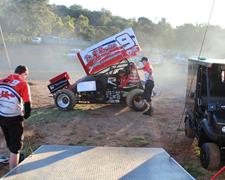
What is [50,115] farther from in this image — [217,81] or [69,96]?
[217,81]

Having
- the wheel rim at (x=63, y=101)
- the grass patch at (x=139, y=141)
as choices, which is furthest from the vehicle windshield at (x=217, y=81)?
the wheel rim at (x=63, y=101)

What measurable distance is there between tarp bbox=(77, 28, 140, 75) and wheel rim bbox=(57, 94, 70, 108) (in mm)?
1180

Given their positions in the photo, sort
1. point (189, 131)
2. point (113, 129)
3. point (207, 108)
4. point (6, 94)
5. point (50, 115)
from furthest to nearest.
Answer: point (50, 115) → point (113, 129) → point (189, 131) → point (207, 108) → point (6, 94)

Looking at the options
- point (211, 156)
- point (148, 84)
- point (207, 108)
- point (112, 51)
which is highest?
point (112, 51)

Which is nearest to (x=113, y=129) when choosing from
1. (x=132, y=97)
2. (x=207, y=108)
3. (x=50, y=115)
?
(x=132, y=97)

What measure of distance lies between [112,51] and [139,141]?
467 centimetres

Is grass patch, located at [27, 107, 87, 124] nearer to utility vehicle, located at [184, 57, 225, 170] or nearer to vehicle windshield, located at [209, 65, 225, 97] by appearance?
utility vehicle, located at [184, 57, 225, 170]

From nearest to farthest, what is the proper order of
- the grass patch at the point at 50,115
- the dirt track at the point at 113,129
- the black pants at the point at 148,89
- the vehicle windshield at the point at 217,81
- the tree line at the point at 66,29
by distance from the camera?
1. the vehicle windshield at the point at 217,81
2. the dirt track at the point at 113,129
3. the grass patch at the point at 50,115
4. the black pants at the point at 148,89
5. the tree line at the point at 66,29

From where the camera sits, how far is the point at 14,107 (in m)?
6.14

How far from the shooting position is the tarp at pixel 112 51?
1255 centimetres

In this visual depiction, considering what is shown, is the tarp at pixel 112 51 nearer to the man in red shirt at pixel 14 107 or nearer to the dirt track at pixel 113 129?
the dirt track at pixel 113 129

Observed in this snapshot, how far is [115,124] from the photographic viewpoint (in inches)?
414

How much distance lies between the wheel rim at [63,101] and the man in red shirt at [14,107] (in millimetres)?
6063

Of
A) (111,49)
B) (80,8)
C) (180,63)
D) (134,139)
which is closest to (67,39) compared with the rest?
(180,63)
